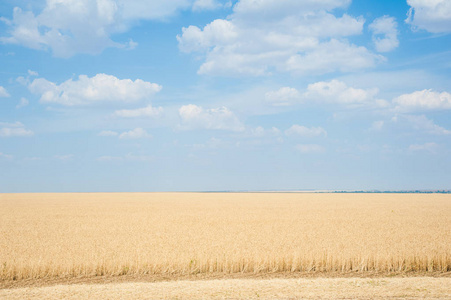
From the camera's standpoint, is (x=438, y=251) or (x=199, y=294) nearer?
(x=199, y=294)

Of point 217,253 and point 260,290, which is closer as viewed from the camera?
point 260,290

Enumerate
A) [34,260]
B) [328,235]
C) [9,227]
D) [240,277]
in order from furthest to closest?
[9,227], [328,235], [34,260], [240,277]

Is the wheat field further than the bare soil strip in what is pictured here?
Yes

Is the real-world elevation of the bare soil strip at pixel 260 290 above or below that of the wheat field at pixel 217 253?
above

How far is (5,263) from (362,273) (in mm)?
13599

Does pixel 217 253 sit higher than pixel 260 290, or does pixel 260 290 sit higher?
pixel 260 290

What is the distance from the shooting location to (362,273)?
569 inches

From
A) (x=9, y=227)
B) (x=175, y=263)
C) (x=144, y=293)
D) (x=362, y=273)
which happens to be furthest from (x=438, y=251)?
(x=9, y=227)

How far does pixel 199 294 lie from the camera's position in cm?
1015

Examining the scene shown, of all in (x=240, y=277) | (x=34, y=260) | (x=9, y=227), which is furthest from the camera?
(x=9, y=227)

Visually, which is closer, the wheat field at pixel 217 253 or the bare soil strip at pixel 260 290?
the bare soil strip at pixel 260 290

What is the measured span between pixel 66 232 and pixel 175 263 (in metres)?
14.3

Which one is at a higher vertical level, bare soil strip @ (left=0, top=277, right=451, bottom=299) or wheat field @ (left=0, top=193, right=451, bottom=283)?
bare soil strip @ (left=0, top=277, right=451, bottom=299)

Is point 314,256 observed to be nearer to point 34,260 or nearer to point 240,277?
point 240,277
